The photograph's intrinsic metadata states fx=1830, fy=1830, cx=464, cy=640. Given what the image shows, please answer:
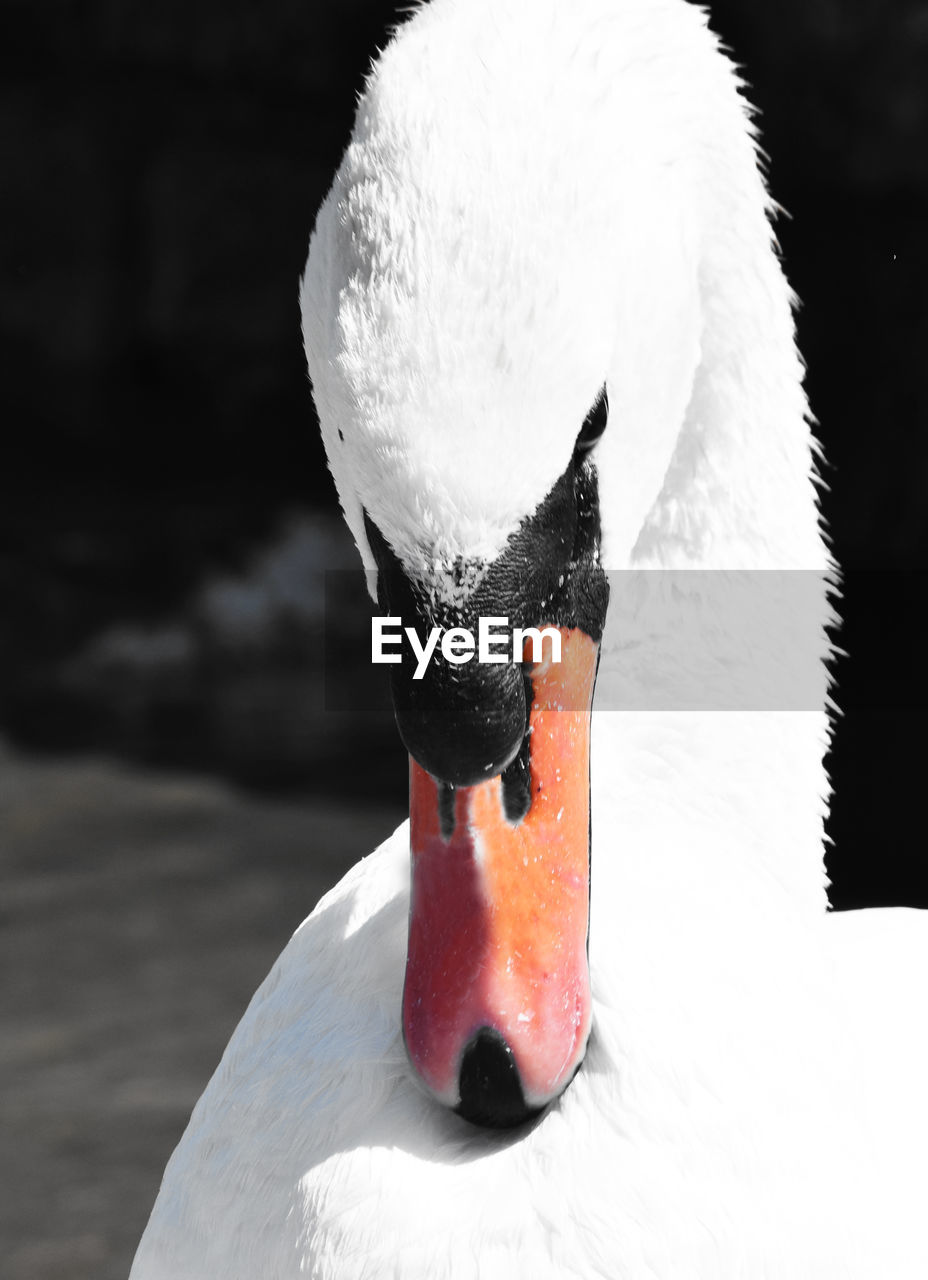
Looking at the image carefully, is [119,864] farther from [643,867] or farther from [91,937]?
[643,867]

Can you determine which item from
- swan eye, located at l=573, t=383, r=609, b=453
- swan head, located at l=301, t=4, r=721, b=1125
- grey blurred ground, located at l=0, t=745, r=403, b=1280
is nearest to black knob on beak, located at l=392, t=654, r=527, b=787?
swan head, located at l=301, t=4, r=721, b=1125

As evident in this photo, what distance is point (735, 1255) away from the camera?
1479 millimetres

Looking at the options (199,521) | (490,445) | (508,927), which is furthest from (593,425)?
(199,521)

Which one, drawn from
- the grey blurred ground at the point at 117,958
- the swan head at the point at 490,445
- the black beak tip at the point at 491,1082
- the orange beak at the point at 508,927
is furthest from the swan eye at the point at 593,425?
the grey blurred ground at the point at 117,958

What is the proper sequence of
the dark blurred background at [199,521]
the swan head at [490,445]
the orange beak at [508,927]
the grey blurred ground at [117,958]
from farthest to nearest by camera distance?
the dark blurred background at [199,521]
the grey blurred ground at [117,958]
the orange beak at [508,927]
the swan head at [490,445]

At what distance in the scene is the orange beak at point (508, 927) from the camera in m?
1.40

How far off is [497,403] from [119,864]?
3.95 m

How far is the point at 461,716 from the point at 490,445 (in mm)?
199

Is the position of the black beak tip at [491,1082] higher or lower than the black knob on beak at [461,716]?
lower

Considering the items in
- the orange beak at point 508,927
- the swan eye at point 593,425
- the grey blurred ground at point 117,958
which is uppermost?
the swan eye at point 593,425

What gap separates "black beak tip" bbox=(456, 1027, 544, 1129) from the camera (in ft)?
4.65

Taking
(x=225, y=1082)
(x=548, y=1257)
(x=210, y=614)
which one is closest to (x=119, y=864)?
(x=210, y=614)

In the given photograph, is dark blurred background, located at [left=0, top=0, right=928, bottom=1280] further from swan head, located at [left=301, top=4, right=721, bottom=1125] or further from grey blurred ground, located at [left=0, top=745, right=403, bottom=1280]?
swan head, located at [left=301, top=4, right=721, bottom=1125]

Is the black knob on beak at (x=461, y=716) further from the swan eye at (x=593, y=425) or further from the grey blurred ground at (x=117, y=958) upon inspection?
the grey blurred ground at (x=117, y=958)
